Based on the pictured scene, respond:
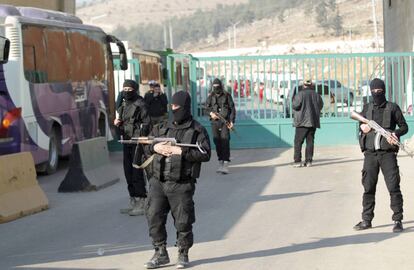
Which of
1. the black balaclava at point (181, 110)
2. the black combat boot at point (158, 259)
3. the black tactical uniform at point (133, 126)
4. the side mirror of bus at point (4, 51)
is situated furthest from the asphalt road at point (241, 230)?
the side mirror of bus at point (4, 51)

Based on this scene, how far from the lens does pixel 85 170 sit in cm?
1425

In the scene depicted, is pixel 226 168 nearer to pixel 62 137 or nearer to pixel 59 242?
pixel 62 137

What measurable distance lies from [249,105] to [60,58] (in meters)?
6.61

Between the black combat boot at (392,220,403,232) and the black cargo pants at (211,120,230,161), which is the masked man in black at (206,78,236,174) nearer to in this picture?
the black cargo pants at (211,120,230,161)

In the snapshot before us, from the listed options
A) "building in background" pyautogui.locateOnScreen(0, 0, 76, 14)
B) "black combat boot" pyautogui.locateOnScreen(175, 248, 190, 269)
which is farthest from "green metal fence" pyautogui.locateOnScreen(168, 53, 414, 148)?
"black combat boot" pyautogui.locateOnScreen(175, 248, 190, 269)

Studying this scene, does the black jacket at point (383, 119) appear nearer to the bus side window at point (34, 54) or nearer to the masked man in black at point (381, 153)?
the masked man in black at point (381, 153)

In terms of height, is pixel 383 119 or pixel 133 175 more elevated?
pixel 383 119

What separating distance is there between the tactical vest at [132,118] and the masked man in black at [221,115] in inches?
194

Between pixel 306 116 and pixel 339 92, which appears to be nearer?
pixel 306 116

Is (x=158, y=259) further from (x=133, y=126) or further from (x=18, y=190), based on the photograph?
(x=18, y=190)

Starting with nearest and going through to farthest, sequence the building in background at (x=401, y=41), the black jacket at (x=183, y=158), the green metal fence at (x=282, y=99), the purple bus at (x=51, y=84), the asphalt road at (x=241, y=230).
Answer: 1. the black jacket at (x=183, y=158)
2. the asphalt road at (x=241, y=230)
3. the purple bus at (x=51, y=84)
4. the green metal fence at (x=282, y=99)
5. the building in background at (x=401, y=41)

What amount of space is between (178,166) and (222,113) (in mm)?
8339

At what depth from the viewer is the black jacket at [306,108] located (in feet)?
56.3

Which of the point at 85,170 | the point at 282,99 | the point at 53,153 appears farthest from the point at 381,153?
the point at 282,99
